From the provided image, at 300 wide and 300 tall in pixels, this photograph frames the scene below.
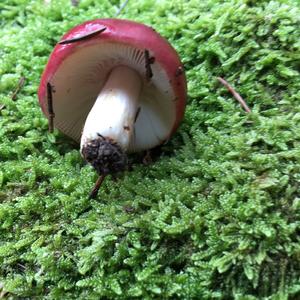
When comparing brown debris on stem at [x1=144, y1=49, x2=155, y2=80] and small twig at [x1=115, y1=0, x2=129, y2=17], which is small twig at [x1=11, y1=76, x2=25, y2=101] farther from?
brown debris on stem at [x1=144, y1=49, x2=155, y2=80]

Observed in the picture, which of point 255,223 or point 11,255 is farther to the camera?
point 11,255

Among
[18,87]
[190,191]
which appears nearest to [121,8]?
[18,87]

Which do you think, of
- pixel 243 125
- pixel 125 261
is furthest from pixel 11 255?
pixel 243 125

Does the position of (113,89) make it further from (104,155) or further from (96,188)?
(96,188)

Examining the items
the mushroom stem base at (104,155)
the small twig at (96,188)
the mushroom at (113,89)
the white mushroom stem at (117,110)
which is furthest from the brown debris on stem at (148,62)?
the small twig at (96,188)

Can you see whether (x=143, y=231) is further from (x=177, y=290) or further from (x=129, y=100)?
(x=129, y=100)

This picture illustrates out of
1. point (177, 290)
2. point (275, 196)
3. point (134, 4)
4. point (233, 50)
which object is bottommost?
point (177, 290)
